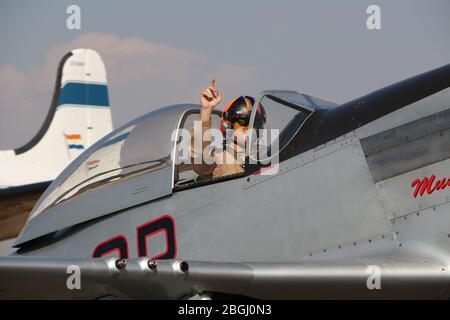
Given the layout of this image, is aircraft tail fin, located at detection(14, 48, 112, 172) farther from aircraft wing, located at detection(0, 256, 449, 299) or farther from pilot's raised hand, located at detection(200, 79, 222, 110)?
aircraft wing, located at detection(0, 256, 449, 299)

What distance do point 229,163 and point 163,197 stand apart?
0.55 meters

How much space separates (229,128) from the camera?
574 centimetres

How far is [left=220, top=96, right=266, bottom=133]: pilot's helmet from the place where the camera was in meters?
5.66

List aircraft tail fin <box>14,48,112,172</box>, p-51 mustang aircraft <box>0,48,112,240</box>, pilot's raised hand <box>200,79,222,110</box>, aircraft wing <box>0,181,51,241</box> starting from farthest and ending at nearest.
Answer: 1. aircraft tail fin <box>14,48,112,172</box>
2. p-51 mustang aircraft <box>0,48,112,240</box>
3. aircraft wing <box>0,181,51,241</box>
4. pilot's raised hand <box>200,79,222,110</box>

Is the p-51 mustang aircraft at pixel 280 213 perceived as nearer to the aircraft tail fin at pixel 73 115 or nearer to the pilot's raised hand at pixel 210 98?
the pilot's raised hand at pixel 210 98

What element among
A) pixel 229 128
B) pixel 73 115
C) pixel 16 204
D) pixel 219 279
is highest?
pixel 73 115

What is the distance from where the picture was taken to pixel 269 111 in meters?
5.70

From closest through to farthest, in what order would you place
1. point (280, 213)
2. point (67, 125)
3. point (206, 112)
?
point (280, 213), point (206, 112), point (67, 125)

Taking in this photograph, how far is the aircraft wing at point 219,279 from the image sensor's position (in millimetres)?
3957

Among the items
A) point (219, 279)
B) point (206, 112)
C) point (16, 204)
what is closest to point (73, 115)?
point (16, 204)

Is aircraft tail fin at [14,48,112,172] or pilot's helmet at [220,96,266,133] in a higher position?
aircraft tail fin at [14,48,112,172]

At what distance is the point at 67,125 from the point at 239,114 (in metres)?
13.7

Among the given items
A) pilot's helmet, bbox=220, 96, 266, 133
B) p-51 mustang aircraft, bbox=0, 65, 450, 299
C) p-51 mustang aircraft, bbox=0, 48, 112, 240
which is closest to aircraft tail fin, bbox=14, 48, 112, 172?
p-51 mustang aircraft, bbox=0, 48, 112, 240

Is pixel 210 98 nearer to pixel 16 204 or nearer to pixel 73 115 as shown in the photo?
pixel 16 204
